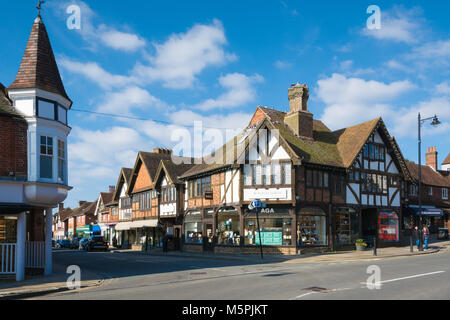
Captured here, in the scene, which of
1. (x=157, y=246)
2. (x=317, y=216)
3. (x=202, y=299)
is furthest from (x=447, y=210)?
(x=202, y=299)

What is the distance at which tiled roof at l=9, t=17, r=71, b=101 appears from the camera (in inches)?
663

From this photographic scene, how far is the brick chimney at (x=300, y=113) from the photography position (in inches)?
1289

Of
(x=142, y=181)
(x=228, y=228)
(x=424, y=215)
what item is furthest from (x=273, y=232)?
(x=142, y=181)

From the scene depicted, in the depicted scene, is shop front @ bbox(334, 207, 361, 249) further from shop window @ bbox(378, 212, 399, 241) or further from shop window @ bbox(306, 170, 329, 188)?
shop window @ bbox(378, 212, 399, 241)

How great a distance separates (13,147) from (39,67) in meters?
3.44

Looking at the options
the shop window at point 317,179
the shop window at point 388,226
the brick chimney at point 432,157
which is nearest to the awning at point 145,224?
the shop window at point 317,179

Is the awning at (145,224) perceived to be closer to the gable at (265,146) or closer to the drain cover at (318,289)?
the gable at (265,146)

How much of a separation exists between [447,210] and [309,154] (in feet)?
78.3

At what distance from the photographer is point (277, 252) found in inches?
1139

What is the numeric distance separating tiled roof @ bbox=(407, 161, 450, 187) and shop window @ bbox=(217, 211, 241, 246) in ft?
75.8

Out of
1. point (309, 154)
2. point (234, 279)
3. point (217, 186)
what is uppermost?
point (309, 154)

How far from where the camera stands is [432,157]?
5150cm

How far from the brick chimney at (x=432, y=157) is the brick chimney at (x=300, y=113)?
25.7m
